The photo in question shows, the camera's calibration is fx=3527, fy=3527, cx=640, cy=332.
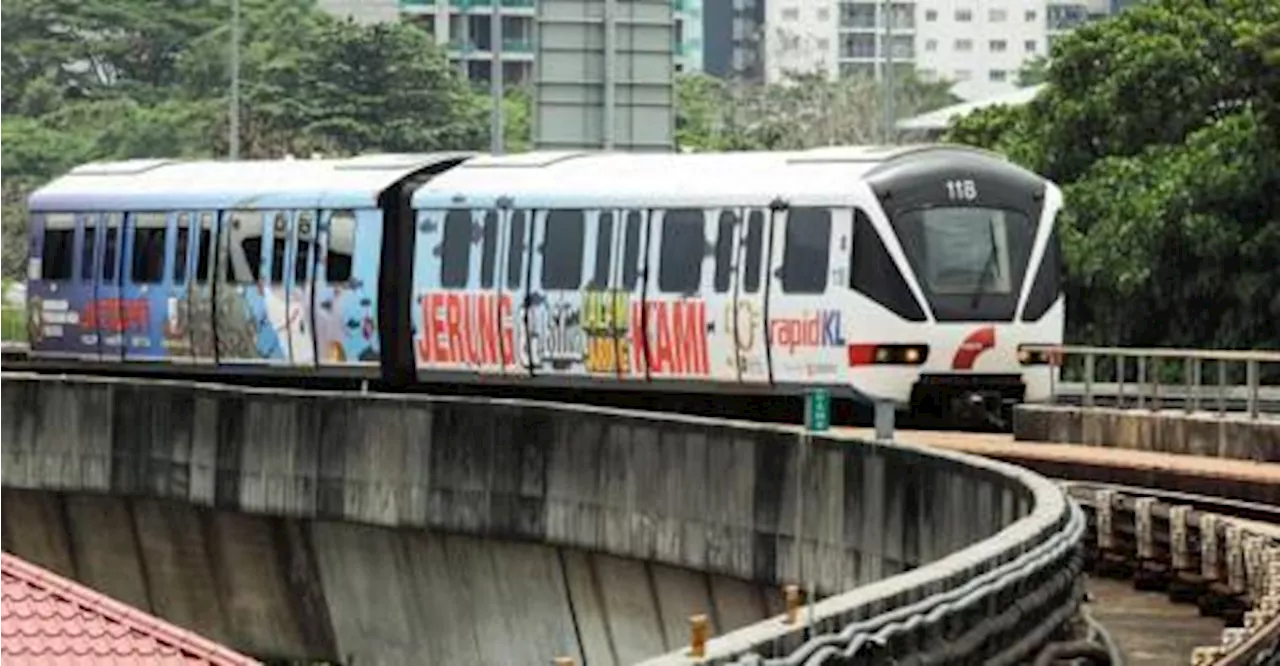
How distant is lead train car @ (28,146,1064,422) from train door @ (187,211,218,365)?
24 mm

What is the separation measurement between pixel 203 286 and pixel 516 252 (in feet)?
17.0

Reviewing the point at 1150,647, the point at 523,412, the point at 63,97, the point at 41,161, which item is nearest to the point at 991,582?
the point at 1150,647

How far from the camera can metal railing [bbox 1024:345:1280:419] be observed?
31281mm

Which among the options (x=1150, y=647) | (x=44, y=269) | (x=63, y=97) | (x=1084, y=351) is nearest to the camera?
(x=1150, y=647)

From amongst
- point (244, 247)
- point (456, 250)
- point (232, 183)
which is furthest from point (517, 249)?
point (232, 183)

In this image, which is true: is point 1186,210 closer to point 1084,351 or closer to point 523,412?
point 1084,351

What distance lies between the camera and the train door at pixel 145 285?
38.9 metres

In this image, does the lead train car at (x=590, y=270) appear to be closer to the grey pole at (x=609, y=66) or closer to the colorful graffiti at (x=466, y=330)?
the colorful graffiti at (x=466, y=330)

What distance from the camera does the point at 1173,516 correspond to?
23625 mm

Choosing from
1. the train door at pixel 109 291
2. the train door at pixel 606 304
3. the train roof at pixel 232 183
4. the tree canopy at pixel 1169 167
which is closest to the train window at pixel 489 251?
the train door at pixel 606 304

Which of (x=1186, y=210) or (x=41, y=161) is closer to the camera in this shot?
(x=1186, y=210)

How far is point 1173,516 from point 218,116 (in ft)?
289

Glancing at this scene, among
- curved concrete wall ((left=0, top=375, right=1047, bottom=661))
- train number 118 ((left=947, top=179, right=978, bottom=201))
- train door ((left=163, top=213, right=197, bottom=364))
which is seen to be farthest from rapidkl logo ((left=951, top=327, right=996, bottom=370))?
train door ((left=163, top=213, right=197, bottom=364))

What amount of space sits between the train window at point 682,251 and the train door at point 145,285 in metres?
8.09
